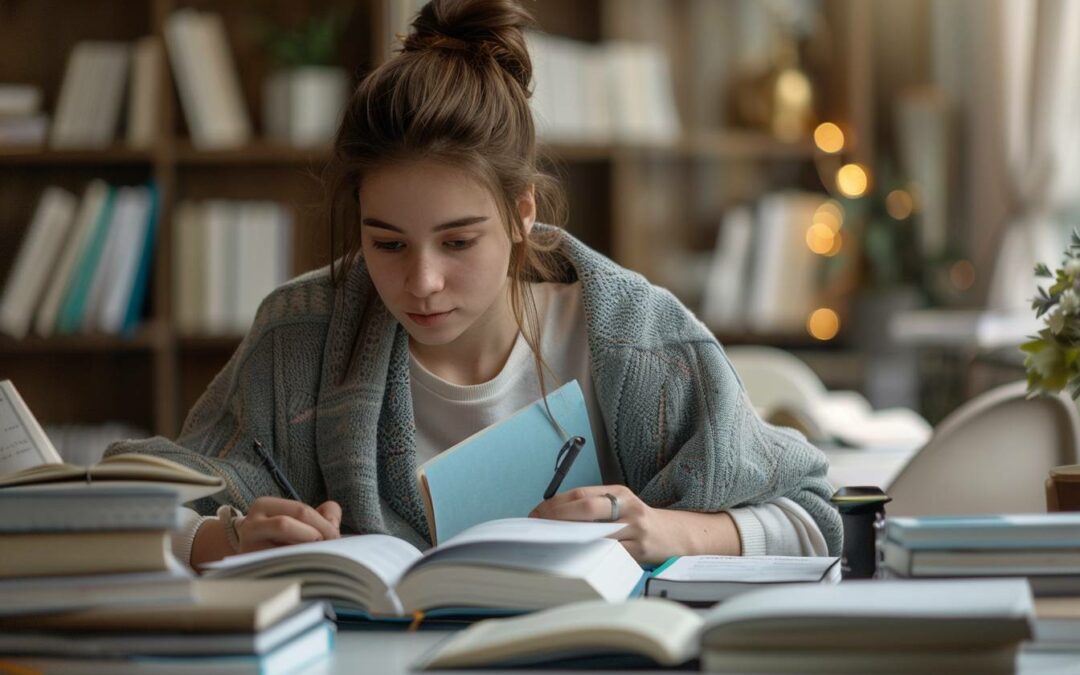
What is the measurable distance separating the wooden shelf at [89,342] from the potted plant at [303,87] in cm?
61

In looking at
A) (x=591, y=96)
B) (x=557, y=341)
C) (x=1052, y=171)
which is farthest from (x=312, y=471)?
(x=1052, y=171)

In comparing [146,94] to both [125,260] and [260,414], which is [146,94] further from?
[260,414]

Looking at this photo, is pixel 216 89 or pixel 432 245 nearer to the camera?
pixel 432 245

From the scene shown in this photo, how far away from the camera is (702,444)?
4.75ft

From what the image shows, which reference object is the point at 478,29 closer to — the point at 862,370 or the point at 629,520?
the point at 629,520

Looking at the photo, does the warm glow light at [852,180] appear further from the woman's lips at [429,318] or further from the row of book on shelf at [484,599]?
the row of book on shelf at [484,599]

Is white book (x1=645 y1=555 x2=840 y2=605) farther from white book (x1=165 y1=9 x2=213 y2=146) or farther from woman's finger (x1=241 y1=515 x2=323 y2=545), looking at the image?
white book (x1=165 y1=9 x2=213 y2=146)

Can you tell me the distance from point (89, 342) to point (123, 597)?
2749 millimetres

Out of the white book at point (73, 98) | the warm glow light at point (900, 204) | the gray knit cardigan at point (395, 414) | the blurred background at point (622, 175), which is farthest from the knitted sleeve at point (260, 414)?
the warm glow light at point (900, 204)

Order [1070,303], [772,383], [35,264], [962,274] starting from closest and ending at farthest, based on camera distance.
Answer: [1070,303], [772,383], [35,264], [962,274]

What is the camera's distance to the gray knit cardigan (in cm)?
146

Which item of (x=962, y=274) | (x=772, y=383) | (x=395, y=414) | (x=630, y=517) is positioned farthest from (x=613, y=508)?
(x=962, y=274)

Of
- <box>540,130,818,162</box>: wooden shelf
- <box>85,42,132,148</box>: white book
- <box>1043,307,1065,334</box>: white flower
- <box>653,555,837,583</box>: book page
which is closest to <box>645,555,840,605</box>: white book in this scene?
<box>653,555,837,583</box>: book page

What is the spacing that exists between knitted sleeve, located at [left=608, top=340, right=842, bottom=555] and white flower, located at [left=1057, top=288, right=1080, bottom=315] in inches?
15.3
